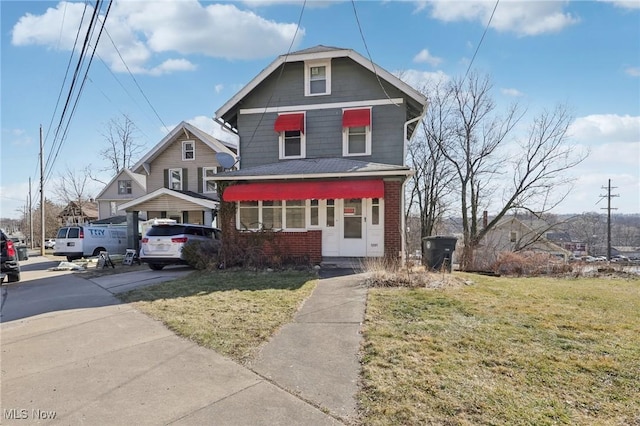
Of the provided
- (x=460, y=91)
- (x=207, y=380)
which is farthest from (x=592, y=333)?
(x=460, y=91)

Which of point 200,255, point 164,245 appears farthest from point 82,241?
point 200,255

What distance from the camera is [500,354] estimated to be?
417 cm

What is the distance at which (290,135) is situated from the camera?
14906 millimetres

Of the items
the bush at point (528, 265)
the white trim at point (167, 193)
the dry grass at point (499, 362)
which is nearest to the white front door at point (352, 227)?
the bush at point (528, 265)

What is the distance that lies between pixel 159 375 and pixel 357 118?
11.9 metres

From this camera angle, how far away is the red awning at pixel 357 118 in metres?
13.8

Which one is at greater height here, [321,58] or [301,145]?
[321,58]

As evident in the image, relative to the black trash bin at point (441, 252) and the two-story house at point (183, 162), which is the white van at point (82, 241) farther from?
the black trash bin at point (441, 252)

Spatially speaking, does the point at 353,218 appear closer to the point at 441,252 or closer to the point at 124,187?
the point at 441,252

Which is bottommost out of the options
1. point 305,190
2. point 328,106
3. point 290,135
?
point 305,190

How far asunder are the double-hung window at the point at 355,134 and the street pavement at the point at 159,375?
8.99 metres

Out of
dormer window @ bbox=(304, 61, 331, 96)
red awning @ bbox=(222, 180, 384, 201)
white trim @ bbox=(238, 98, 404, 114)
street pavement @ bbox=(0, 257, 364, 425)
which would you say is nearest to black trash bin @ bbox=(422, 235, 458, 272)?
red awning @ bbox=(222, 180, 384, 201)

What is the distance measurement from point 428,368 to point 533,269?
35.5 feet

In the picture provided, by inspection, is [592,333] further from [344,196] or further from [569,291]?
[344,196]
